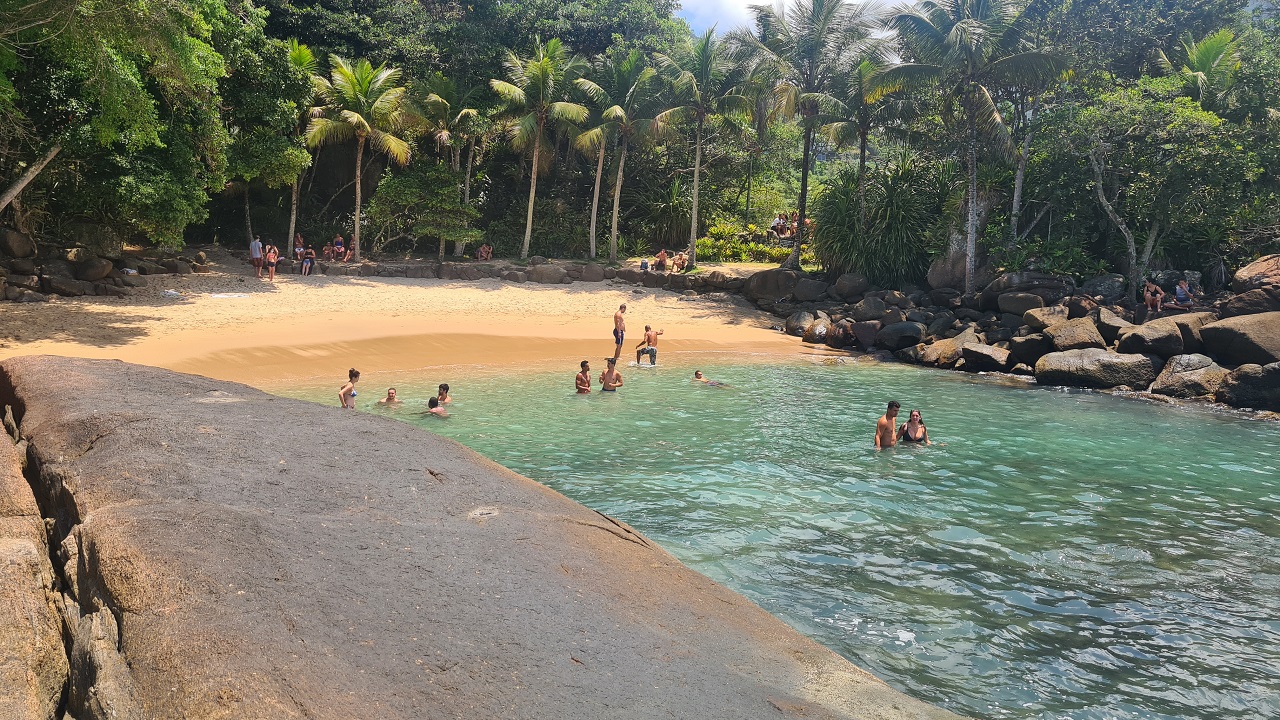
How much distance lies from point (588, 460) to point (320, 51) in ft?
86.7

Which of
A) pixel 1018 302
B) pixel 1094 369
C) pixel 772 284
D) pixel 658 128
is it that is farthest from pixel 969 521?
pixel 658 128

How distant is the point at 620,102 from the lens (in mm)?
31578

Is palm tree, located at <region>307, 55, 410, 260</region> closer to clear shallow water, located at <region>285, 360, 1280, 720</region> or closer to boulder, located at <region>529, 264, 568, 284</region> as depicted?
boulder, located at <region>529, 264, 568, 284</region>

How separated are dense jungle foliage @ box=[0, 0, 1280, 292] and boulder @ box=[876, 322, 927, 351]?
3706mm

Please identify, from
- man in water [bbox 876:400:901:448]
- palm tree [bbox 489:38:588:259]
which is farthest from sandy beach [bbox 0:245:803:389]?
man in water [bbox 876:400:901:448]

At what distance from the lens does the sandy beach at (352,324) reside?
58.1 feet

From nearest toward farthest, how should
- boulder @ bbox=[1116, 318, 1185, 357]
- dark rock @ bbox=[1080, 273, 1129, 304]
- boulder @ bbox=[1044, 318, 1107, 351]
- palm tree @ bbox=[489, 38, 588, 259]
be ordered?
boulder @ bbox=[1116, 318, 1185, 357], boulder @ bbox=[1044, 318, 1107, 351], dark rock @ bbox=[1080, 273, 1129, 304], palm tree @ bbox=[489, 38, 588, 259]

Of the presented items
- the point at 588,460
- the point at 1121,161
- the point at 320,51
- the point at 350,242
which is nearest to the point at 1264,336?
the point at 1121,161

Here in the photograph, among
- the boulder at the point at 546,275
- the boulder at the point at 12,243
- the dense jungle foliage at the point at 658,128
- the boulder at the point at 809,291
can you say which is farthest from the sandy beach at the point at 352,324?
the dense jungle foliage at the point at 658,128

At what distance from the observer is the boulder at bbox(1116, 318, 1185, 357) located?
20.6m

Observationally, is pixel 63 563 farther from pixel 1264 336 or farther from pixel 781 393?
pixel 1264 336

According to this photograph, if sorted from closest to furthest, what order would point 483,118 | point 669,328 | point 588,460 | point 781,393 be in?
1. point 588,460
2. point 781,393
3. point 669,328
4. point 483,118

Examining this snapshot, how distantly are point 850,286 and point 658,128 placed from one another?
8828mm

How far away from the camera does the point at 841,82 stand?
30219 millimetres
